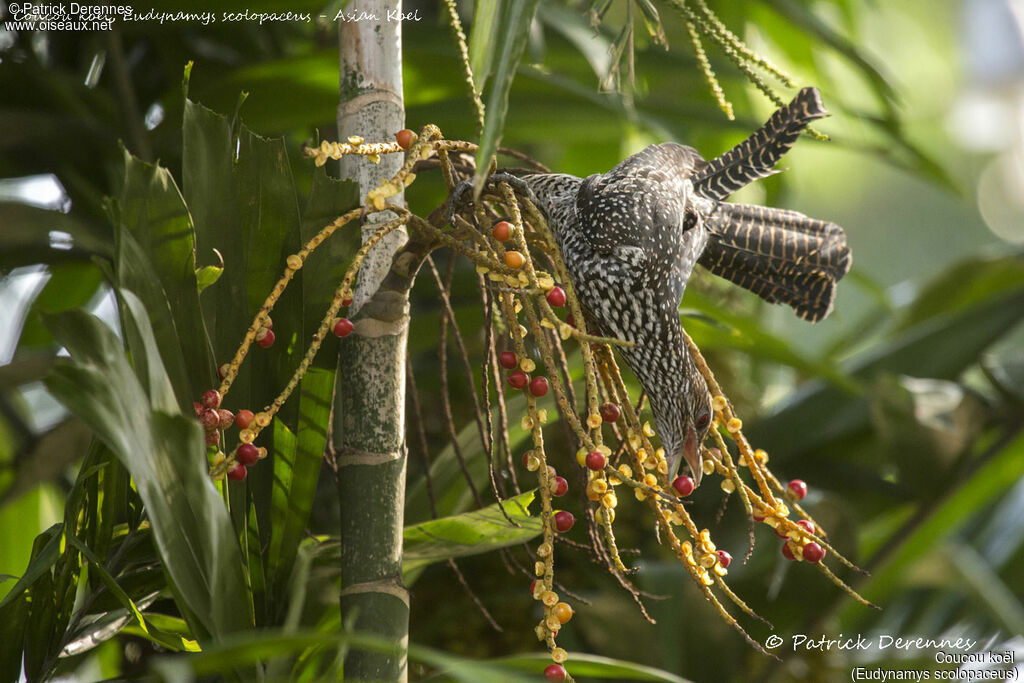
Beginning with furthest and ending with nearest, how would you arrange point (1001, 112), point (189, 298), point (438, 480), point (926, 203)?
point (926, 203) → point (1001, 112) → point (438, 480) → point (189, 298)

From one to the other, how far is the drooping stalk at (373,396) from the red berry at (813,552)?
0.54 feet

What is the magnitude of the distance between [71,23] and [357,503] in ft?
1.82

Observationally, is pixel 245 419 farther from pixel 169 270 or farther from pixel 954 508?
pixel 954 508

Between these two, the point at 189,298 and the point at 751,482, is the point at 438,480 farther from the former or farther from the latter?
the point at 751,482

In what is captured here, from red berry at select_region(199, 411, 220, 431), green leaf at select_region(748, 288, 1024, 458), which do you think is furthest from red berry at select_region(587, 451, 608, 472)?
green leaf at select_region(748, 288, 1024, 458)

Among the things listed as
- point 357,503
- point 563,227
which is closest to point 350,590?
point 357,503

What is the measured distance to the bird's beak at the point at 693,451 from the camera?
376 millimetres

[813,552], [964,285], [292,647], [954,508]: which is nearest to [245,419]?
[292,647]

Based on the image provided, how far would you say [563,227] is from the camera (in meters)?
0.37

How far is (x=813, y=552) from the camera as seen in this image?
0.36 m

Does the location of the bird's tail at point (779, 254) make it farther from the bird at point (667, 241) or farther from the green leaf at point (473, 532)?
the green leaf at point (473, 532)

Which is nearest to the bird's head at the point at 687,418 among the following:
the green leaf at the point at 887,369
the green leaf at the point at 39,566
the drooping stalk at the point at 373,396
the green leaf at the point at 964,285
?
the drooping stalk at the point at 373,396

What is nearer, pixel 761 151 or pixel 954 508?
pixel 761 151

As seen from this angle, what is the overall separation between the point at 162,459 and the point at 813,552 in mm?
248
